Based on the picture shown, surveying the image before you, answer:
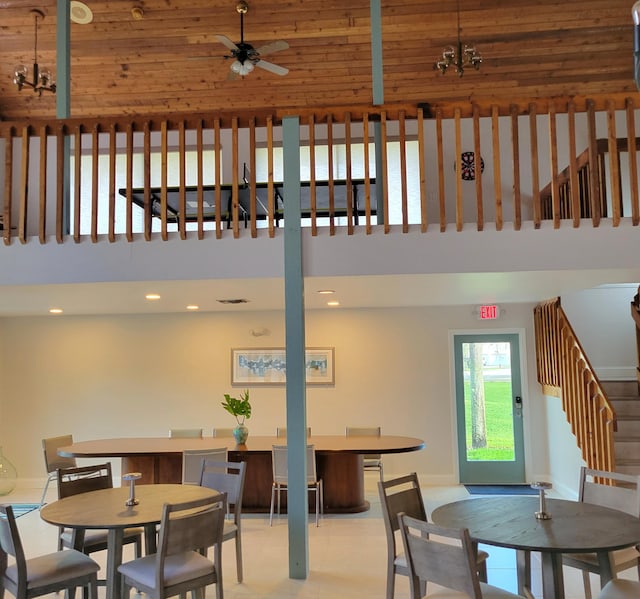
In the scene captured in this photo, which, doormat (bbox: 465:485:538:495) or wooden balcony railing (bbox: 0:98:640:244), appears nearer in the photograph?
wooden balcony railing (bbox: 0:98:640:244)

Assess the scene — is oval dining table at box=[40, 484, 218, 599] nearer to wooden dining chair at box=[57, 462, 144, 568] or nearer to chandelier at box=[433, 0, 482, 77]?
wooden dining chair at box=[57, 462, 144, 568]

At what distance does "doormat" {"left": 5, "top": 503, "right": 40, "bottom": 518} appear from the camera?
6.56 metres

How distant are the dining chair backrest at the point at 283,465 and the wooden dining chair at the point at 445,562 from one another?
2930 millimetres

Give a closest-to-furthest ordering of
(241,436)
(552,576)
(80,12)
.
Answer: (552,576)
(241,436)
(80,12)


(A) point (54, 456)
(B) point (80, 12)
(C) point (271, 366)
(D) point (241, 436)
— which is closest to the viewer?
(A) point (54, 456)

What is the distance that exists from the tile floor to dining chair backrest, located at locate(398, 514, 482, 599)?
1.47 metres

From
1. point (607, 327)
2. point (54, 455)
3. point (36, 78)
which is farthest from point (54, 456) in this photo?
point (607, 327)

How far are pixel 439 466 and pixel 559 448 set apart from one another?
149 cm

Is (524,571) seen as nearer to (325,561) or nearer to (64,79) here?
(325,561)

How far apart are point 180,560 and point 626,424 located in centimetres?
432

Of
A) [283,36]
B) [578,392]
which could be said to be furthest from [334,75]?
[578,392]

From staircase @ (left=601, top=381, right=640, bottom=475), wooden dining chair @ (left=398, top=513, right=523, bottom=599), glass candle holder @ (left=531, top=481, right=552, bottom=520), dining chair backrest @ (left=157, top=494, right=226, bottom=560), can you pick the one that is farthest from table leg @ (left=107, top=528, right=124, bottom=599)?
staircase @ (left=601, top=381, right=640, bottom=475)

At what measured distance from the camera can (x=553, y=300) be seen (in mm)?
6887

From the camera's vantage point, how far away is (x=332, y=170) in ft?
15.3
